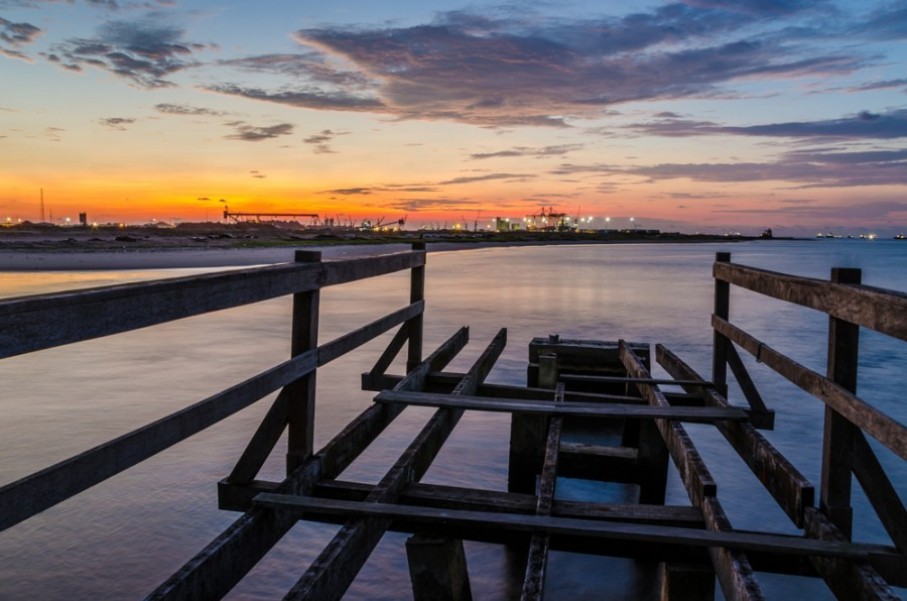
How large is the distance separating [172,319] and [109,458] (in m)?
0.62

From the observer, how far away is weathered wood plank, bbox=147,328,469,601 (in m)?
2.39

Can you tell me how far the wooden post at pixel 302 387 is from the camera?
13.5 ft

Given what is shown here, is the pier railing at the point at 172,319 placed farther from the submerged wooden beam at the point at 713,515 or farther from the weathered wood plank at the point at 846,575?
the weathered wood plank at the point at 846,575

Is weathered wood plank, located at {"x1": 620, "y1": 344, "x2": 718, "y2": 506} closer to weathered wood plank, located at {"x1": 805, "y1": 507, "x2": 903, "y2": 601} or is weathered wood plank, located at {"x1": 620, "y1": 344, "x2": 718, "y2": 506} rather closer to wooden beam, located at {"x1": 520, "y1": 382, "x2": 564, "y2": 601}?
weathered wood plank, located at {"x1": 805, "y1": 507, "x2": 903, "y2": 601}

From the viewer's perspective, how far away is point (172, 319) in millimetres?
2785

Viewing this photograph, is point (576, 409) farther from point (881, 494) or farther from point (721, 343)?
point (721, 343)

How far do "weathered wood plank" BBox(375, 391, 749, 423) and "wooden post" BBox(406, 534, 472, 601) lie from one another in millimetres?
1240

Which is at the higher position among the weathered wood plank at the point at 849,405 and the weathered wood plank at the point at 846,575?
the weathered wood plank at the point at 849,405

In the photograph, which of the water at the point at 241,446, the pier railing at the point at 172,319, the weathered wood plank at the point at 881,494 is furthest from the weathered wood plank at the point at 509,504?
the water at the point at 241,446

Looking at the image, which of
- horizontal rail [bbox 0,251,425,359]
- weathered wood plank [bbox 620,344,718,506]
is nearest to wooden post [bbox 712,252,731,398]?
weathered wood plank [bbox 620,344,718,506]

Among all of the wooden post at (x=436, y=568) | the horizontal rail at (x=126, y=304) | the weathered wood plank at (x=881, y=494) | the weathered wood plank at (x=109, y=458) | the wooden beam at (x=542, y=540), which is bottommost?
the wooden post at (x=436, y=568)

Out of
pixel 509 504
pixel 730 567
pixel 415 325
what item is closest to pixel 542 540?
pixel 509 504

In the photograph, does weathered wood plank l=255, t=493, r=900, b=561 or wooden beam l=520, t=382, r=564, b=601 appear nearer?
wooden beam l=520, t=382, r=564, b=601

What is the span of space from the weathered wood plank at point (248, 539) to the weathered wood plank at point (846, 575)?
2427 mm
